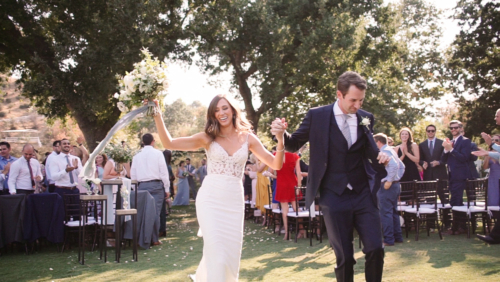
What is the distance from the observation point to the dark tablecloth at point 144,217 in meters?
10.7

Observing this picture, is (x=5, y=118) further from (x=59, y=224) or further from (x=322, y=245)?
(x=322, y=245)

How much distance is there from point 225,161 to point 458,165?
788cm

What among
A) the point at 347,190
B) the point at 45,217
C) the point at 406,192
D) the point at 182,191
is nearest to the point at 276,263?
the point at 347,190

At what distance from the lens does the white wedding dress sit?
182 inches

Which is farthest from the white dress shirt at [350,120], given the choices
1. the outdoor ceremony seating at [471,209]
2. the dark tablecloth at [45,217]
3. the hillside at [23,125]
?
the hillside at [23,125]

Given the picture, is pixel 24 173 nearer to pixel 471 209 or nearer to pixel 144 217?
pixel 144 217

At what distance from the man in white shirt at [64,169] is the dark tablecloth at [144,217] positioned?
2.14 meters

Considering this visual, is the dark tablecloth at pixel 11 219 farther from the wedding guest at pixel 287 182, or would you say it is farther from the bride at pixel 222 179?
the bride at pixel 222 179

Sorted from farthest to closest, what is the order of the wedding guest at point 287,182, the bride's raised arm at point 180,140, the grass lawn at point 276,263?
the wedding guest at point 287,182
the grass lawn at point 276,263
the bride's raised arm at point 180,140

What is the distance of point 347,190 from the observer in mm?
4512

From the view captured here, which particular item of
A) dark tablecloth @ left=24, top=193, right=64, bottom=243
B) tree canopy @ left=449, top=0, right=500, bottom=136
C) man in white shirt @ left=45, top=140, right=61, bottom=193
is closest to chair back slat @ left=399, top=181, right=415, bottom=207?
dark tablecloth @ left=24, top=193, right=64, bottom=243

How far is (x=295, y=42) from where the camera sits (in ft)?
77.7

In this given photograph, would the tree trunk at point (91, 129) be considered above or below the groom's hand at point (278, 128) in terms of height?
above

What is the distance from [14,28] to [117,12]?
4884 millimetres
